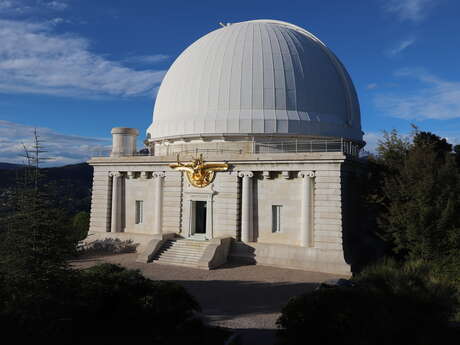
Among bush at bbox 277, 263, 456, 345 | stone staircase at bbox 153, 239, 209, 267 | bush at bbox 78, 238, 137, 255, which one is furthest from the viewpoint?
bush at bbox 78, 238, 137, 255

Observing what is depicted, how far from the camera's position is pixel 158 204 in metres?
25.6

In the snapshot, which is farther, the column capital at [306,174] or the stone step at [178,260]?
the stone step at [178,260]

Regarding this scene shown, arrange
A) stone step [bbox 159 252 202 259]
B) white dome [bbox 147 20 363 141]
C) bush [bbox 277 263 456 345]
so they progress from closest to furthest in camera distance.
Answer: bush [bbox 277 263 456 345] → stone step [bbox 159 252 202 259] → white dome [bbox 147 20 363 141]

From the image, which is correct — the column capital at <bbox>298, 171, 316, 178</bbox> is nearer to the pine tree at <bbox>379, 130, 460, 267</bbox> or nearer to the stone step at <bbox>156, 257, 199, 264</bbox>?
the pine tree at <bbox>379, 130, 460, 267</bbox>

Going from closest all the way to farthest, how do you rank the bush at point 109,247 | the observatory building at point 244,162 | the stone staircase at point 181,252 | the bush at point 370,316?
the bush at point 370,316
the observatory building at point 244,162
the stone staircase at point 181,252
the bush at point 109,247

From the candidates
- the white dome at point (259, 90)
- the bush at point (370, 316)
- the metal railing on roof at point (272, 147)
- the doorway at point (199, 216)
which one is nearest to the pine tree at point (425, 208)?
the metal railing on roof at point (272, 147)

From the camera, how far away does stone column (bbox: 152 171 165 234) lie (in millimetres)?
25531

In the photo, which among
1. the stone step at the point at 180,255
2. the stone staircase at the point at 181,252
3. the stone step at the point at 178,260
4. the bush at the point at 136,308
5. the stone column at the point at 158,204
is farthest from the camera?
the stone column at the point at 158,204

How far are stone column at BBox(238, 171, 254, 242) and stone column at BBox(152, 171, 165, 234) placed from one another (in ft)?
19.3

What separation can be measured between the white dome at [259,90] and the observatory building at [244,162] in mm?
76

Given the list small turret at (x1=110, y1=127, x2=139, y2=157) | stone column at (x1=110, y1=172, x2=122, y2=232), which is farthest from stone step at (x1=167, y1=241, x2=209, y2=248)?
small turret at (x1=110, y1=127, x2=139, y2=157)

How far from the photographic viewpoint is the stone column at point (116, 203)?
27.3 meters

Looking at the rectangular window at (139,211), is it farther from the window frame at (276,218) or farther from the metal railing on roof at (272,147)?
the window frame at (276,218)

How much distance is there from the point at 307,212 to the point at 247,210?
3513 millimetres
